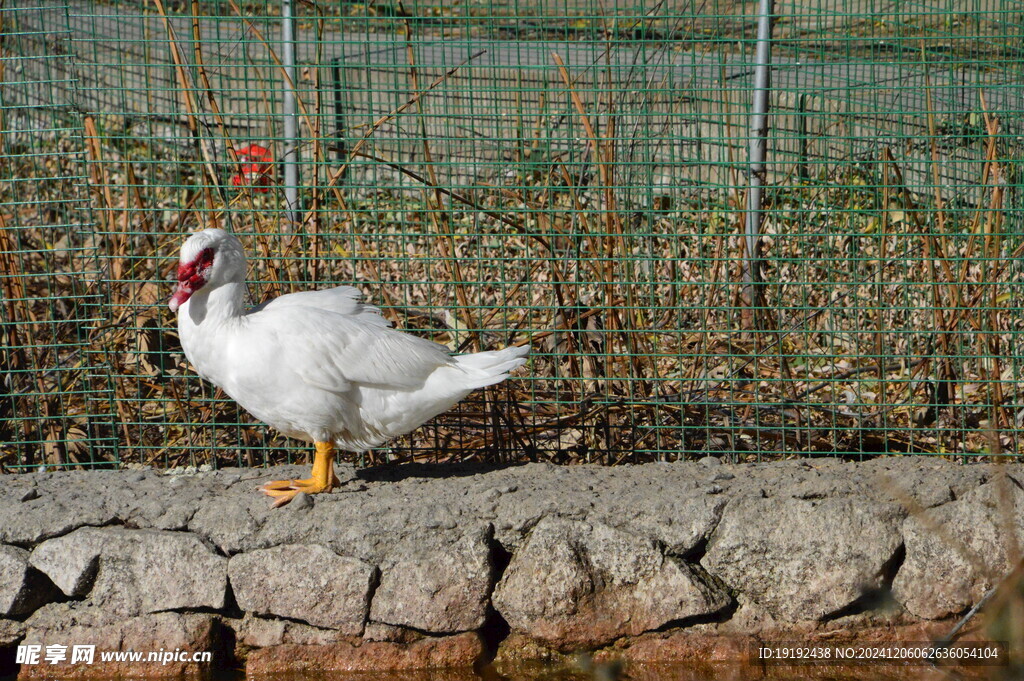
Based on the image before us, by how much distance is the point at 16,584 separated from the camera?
4.24 m

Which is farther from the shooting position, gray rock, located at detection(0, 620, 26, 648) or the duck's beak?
gray rock, located at detection(0, 620, 26, 648)

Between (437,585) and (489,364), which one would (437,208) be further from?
(437,585)

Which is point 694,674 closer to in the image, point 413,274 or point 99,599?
point 99,599

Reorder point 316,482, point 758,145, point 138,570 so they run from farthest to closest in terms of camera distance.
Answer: point 758,145
point 316,482
point 138,570

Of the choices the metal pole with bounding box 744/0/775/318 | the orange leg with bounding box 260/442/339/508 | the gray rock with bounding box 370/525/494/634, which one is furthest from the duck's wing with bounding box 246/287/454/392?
the metal pole with bounding box 744/0/775/318

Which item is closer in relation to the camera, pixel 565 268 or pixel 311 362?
pixel 311 362

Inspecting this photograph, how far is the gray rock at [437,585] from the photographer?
4.17 m

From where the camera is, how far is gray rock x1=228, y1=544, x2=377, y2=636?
418 cm

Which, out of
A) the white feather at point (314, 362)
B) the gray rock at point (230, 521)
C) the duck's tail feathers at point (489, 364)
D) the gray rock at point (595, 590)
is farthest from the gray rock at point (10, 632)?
the duck's tail feathers at point (489, 364)

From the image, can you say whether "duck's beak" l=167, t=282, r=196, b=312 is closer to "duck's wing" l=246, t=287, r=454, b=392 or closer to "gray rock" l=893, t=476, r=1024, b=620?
"duck's wing" l=246, t=287, r=454, b=392

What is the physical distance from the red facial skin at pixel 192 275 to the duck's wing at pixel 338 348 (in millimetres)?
251

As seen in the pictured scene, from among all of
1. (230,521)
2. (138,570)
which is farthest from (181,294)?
(138,570)

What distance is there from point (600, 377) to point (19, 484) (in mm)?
2613

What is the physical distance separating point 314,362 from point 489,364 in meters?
0.70
